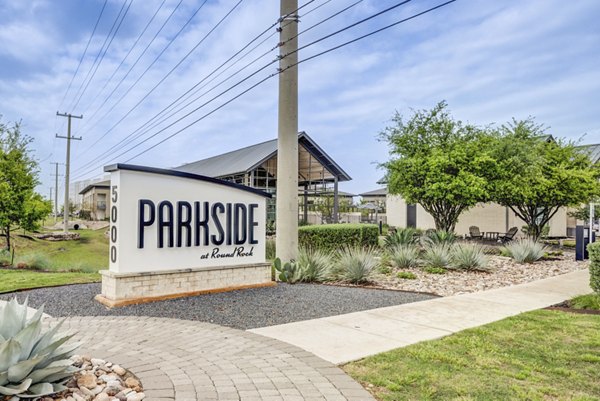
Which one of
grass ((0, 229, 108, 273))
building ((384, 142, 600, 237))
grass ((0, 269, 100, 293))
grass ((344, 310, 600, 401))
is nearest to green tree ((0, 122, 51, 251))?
grass ((0, 229, 108, 273))

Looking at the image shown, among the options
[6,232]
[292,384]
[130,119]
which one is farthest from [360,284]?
[130,119]

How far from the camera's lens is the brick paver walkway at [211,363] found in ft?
10.9

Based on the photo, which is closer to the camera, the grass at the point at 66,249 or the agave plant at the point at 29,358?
the agave plant at the point at 29,358

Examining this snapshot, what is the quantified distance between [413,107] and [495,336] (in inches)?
537

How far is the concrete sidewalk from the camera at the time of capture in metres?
4.67

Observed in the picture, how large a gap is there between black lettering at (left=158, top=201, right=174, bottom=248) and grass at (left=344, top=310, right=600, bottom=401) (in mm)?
4297

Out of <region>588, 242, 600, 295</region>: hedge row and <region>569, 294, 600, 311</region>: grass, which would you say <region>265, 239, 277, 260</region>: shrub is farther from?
<region>588, 242, 600, 295</region>: hedge row

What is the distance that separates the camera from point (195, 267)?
24.7 ft

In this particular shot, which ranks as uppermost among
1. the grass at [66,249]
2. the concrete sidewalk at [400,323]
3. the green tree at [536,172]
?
the green tree at [536,172]

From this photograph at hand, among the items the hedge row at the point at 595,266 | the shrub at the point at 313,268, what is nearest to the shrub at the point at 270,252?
the shrub at the point at 313,268

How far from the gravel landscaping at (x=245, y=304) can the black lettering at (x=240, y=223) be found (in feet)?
3.35

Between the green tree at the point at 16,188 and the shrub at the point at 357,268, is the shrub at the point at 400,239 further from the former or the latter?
the green tree at the point at 16,188

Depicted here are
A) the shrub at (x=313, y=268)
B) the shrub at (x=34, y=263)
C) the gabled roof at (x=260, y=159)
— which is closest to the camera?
the shrub at (x=313, y=268)

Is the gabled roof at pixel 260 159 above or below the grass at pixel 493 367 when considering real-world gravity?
above
